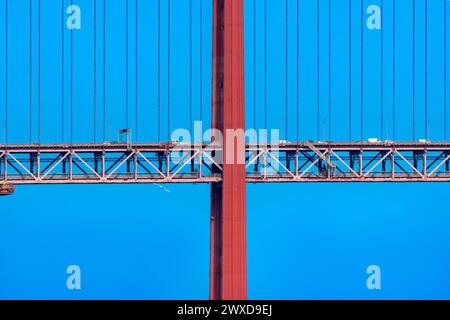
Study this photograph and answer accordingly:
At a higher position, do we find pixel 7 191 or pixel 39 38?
pixel 39 38

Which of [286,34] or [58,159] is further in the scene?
[286,34]

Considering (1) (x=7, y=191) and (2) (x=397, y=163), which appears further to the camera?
(2) (x=397, y=163)

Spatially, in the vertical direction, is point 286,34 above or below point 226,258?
above

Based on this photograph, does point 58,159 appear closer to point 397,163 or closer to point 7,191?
point 7,191
